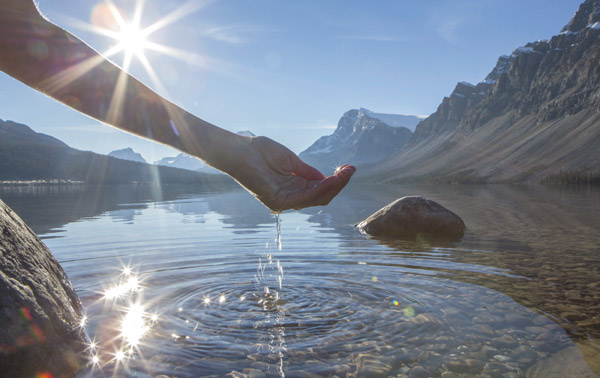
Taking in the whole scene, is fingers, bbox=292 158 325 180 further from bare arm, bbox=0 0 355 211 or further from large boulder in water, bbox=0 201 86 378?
large boulder in water, bbox=0 201 86 378

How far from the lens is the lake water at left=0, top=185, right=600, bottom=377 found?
479 centimetres

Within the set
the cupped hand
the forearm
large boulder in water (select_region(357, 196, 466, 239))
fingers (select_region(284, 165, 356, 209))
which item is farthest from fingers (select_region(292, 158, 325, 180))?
large boulder in water (select_region(357, 196, 466, 239))

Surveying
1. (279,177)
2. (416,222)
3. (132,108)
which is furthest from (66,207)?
(132,108)

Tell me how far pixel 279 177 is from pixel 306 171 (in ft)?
1.07

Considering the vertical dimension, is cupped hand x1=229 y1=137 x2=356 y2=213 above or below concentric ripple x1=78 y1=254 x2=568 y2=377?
above

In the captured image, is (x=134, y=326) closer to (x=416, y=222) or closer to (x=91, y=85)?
(x=91, y=85)

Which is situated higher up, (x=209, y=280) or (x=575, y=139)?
(x=575, y=139)

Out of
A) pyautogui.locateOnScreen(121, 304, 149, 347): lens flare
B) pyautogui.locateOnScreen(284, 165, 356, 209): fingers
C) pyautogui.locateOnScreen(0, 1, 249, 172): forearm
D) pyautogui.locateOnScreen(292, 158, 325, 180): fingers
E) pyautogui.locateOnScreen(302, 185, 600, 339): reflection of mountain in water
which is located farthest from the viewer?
pyautogui.locateOnScreen(302, 185, 600, 339): reflection of mountain in water

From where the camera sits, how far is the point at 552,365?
4.66 meters

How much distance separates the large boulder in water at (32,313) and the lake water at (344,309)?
44 cm

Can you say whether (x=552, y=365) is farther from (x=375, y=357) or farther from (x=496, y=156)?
(x=496, y=156)

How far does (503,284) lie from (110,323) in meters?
7.21

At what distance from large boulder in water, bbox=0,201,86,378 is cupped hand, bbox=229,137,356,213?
239 cm

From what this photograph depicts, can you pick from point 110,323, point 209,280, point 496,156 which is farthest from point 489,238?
point 496,156
